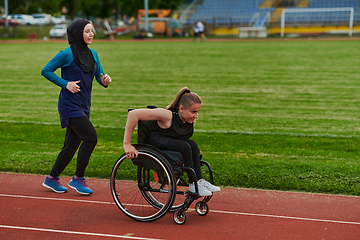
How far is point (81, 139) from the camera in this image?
493cm

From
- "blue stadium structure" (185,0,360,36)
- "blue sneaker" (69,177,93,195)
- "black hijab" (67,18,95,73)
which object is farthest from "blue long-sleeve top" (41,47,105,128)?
"blue stadium structure" (185,0,360,36)

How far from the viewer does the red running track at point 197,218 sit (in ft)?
13.3

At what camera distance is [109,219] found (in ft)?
14.5

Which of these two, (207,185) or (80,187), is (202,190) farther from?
(80,187)

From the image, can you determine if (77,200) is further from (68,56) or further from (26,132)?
(26,132)

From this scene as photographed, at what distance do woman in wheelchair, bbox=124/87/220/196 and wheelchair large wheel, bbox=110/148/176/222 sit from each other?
0.49 ft

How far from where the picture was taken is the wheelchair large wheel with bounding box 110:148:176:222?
4109mm

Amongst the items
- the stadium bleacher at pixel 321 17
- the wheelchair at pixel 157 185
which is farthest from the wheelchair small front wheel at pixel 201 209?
the stadium bleacher at pixel 321 17

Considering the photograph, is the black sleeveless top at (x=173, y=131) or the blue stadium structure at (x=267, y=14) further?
the blue stadium structure at (x=267, y=14)

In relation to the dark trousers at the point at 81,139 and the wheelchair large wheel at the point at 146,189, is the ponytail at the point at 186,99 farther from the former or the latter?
the dark trousers at the point at 81,139

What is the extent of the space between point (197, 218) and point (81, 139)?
1519mm

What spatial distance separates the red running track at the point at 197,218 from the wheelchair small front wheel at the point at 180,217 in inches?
1.8

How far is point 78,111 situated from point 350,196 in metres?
A: 3.14

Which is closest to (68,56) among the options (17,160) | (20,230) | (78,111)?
(78,111)
